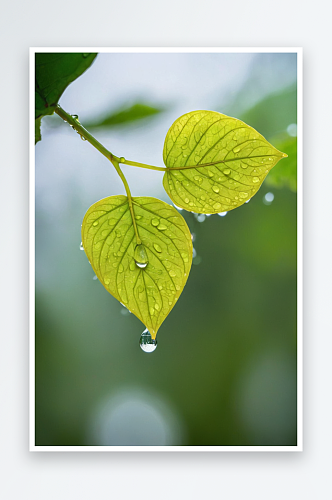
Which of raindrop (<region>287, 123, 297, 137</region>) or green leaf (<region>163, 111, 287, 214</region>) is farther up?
raindrop (<region>287, 123, 297, 137</region>)

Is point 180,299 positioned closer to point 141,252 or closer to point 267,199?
point 141,252

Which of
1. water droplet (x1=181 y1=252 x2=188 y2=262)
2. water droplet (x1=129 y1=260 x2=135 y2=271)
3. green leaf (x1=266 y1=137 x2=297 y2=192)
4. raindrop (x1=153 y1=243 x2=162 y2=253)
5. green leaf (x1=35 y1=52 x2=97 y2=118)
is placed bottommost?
water droplet (x1=129 y1=260 x2=135 y2=271)

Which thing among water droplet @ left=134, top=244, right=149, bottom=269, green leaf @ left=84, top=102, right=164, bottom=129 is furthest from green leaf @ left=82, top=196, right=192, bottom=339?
green leaf @ left=84, top=102, right=164, bottom=129

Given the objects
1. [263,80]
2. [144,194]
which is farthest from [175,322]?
[263,80]

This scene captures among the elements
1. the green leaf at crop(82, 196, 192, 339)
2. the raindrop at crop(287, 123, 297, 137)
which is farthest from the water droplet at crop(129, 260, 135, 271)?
the raindrop at crop(287, 123, 297, 137)

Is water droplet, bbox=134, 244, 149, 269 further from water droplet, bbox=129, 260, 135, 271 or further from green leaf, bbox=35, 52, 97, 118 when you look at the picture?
green leaf, bbox=35, 52, 97, 118
